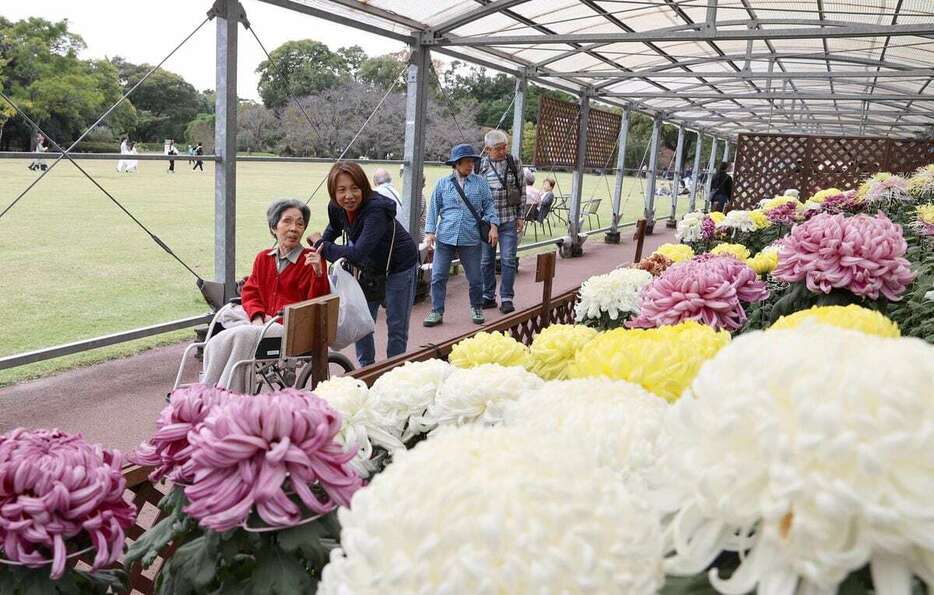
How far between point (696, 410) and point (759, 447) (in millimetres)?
49

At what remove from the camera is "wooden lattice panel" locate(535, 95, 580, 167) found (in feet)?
31.1

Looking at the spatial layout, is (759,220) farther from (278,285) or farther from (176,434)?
(176,434)

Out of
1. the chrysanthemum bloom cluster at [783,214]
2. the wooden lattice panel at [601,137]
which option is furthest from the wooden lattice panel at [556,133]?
the chrysanthemum bloom cluster at [783,214]

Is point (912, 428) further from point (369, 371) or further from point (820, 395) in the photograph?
point (369, 371)

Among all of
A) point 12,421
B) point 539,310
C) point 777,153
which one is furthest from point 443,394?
point 777,153

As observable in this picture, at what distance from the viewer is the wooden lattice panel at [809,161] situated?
29.7ft

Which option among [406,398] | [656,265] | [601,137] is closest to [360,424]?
[406,398]

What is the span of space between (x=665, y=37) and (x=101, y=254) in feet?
25.0

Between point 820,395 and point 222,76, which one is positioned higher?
point 222,76

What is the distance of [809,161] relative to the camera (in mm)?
9516

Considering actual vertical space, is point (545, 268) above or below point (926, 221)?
below

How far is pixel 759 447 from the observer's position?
41cm

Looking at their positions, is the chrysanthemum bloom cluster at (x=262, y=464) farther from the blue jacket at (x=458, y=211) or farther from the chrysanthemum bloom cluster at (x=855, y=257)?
the blue jacket at (x=458, y=211)

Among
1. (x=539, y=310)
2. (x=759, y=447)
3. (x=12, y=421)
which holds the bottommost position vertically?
(x=12, y=421)
